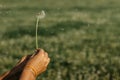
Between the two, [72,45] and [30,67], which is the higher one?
[30,67]

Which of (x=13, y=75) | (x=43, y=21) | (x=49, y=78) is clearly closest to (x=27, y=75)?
(x=13, y=75)

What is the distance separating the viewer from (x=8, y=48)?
1220cm

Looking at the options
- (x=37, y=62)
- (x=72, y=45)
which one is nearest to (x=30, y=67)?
(x=37, y=62)

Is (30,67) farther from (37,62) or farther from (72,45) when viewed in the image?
(72,45)

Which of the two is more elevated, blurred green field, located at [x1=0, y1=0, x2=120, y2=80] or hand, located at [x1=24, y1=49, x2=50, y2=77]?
hand, located at [x1=24, y1=49, x2=50, y2=77]

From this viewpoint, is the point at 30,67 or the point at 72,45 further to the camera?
the point at 72,45

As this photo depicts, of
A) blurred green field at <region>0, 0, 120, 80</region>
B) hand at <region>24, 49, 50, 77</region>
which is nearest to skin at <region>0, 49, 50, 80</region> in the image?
hand at <region>24, 49, 50, 77</region>

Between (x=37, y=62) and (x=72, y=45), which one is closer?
(x=37, y=62)

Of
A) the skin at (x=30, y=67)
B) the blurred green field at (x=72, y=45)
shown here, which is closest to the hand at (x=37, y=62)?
the skin at (x=30, y=67)

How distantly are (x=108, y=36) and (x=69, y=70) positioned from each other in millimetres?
5218

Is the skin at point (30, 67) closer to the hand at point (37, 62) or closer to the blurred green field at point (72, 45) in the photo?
the hand at point (37, 62)

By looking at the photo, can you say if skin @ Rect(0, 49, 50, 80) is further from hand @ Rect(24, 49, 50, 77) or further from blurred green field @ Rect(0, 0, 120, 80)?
blurred green field @ Rect(0, 0, 120, 80)

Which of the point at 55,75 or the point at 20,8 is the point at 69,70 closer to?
the point at 55,75

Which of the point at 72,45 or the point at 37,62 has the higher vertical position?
the point at 37,62
